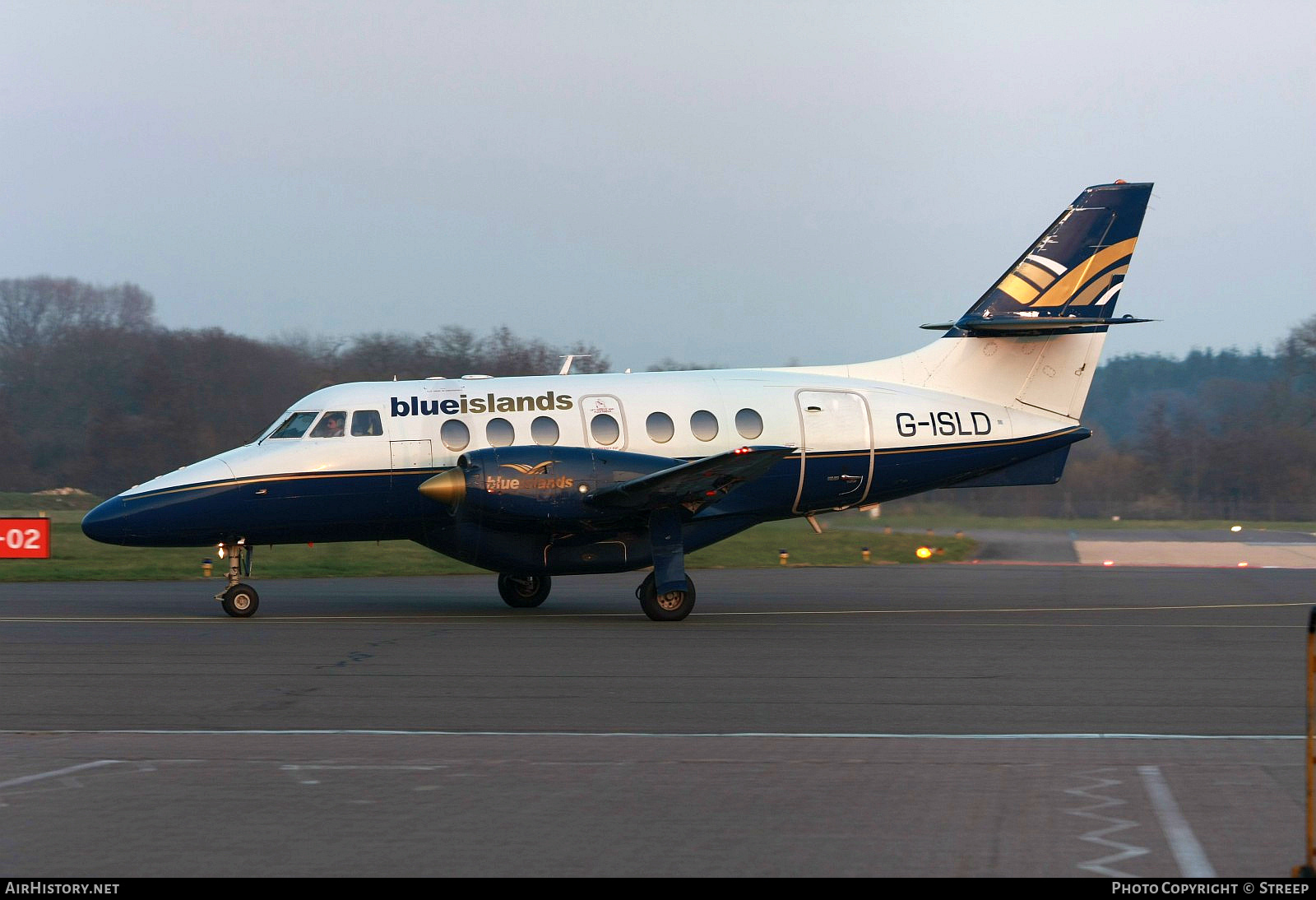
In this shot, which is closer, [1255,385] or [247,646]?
[247,646]

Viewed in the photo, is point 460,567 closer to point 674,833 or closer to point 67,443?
point 67,443

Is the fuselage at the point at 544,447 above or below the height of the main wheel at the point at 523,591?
above

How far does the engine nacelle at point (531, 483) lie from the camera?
1670 cm

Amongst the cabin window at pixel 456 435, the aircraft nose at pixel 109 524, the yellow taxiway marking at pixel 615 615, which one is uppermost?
the cabin window at pixel 456 435

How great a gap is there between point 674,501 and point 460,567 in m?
12.2

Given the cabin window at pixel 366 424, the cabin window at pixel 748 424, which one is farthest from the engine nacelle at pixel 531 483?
the cabin window at pixel 748 424

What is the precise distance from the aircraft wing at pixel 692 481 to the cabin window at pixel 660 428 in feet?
3.63

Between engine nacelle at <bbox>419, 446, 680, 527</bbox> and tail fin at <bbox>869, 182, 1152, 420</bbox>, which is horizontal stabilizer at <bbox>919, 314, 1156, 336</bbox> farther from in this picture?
engine nacelle at <bbox>419, 446, 680, 527</bbox>

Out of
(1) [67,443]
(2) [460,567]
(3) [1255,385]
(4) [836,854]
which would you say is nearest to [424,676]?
(4) [836,854]

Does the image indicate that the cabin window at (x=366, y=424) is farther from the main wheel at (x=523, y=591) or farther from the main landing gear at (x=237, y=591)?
the main wheel at (x=523, y=591)

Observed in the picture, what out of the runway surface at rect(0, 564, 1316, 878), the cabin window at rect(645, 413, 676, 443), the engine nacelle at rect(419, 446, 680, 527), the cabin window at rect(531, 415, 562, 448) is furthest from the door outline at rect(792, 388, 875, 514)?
the cabin window at rect(531, 415, 562, 448)

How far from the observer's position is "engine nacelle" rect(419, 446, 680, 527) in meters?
16.7

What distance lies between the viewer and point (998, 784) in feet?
24.9

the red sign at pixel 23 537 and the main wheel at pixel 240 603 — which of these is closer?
the main wheel at pixel 240 603
